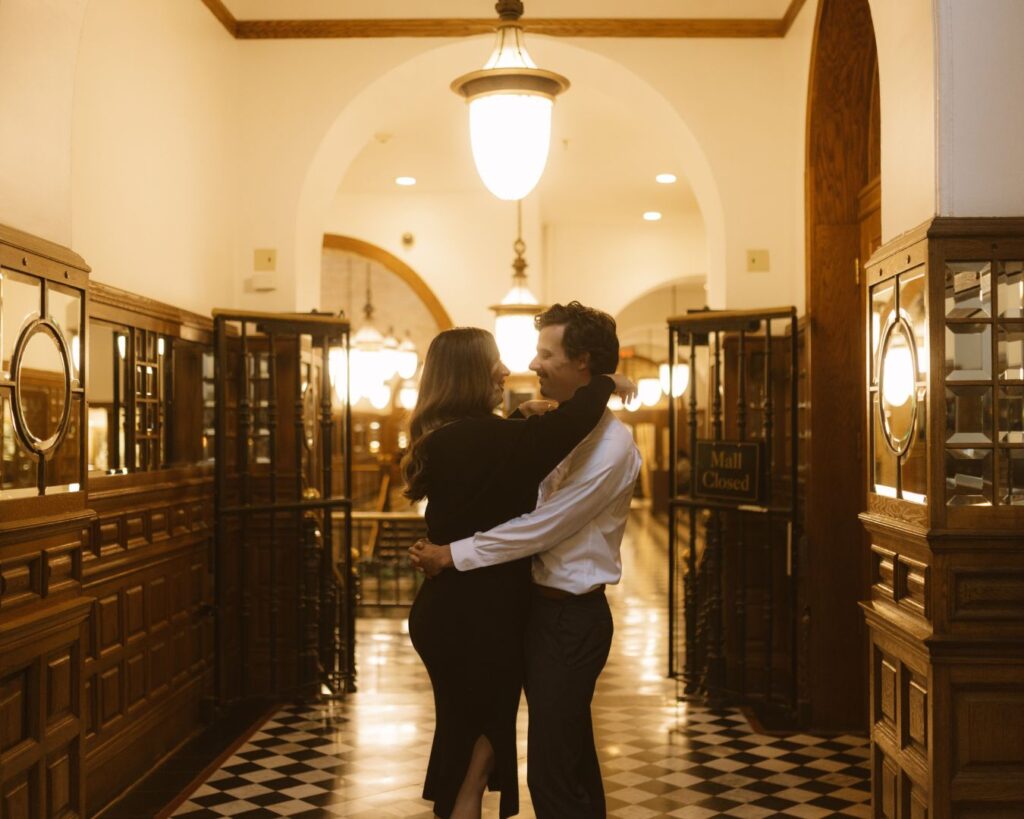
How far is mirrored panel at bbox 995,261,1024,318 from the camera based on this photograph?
11.0 ft

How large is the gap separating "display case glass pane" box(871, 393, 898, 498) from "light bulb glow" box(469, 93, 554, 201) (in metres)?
1.57

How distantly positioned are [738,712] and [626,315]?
1486cm

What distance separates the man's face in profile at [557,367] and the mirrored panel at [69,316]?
163 cm

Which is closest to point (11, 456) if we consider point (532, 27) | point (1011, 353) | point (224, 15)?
point (1011, 353)

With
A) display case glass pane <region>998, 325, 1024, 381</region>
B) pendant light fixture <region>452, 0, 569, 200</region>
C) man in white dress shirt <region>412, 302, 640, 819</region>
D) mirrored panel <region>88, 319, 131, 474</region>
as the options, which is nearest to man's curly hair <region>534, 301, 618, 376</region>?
man in white dress shirt <region>412, 302, 640, 819</region>

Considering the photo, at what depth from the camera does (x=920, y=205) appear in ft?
12.0

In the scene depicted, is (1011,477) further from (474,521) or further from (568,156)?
(568,156)

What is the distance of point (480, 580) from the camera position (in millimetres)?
2992

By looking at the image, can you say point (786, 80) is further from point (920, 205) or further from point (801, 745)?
point (801, 745)

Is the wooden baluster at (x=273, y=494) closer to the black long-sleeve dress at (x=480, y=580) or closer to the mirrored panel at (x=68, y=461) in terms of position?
the mirrored panel at (x=68, y=461)

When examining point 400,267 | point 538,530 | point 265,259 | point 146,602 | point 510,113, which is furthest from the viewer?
point 400,267

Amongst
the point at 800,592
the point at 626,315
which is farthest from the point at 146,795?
the point at 626,315

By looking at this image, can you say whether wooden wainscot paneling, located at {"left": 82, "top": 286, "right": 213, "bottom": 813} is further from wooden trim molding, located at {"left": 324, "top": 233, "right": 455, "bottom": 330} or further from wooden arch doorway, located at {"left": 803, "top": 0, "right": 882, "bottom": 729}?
wooden trim molding, located at {"left": 324, "top": 233, "right": 455, "bottom": 330}

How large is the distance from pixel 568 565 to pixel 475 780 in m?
0.65
